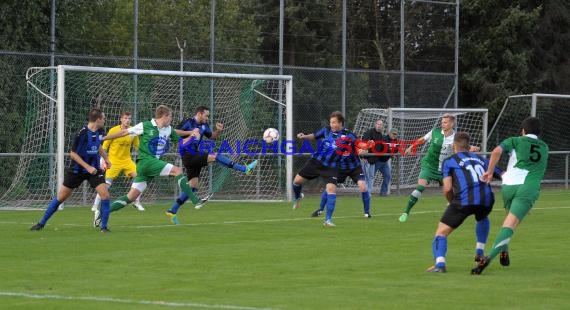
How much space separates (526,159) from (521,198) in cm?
53

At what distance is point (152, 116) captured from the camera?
26.1 meters

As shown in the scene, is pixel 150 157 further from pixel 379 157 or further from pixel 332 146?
pixel 379 157

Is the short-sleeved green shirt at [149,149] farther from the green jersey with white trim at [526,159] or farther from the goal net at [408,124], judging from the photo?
the goal net at [408,124]

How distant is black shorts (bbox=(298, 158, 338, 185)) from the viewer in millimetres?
19469

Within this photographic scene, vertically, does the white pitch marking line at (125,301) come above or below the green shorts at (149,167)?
below

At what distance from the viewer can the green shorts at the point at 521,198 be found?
481 inches

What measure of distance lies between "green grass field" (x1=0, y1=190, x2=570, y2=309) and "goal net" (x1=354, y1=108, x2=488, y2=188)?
11397 mm

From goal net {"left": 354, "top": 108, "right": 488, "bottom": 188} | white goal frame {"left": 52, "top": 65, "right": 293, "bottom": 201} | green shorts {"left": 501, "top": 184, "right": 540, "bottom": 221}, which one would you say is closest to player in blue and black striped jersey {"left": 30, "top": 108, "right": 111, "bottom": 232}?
white goal frame {"left": 52, "top": 65, "right": 293, "bottom": 201}

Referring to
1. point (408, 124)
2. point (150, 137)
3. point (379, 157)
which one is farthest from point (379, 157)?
point (150, 137)

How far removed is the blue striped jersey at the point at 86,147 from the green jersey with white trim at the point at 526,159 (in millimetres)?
7172

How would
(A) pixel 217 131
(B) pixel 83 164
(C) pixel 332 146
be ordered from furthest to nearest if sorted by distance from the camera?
(A) pixel 217 131
(C) pixel 332 146
(B) pixel 83 164

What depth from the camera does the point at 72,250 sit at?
14500mm

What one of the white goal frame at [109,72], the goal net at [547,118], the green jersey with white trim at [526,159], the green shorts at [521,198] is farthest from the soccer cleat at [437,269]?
the goal net at [547,118]

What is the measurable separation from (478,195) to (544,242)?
4.18 metres
